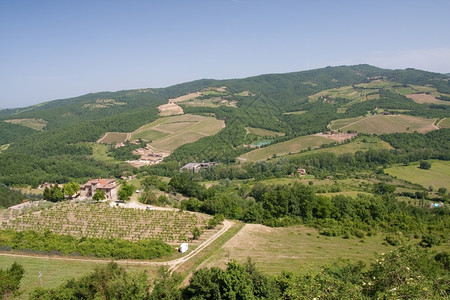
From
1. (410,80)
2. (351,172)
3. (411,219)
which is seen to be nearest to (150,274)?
(411,219)

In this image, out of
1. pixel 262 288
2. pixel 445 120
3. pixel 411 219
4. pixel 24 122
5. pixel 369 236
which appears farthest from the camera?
pixel 24 122

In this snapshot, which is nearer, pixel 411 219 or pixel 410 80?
pixel 411 219

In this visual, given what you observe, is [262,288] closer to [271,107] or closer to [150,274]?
[150,274]

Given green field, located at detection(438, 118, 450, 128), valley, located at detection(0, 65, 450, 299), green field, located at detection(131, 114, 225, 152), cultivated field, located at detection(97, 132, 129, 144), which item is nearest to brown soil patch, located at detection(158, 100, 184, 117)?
valley, located at detection(0, 65, 450, 299)

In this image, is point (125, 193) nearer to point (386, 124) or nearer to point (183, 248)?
point (183, 248)

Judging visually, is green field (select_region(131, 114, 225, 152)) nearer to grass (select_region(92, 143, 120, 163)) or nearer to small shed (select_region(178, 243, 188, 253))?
grass (select_region(92, 143, 120, 163))

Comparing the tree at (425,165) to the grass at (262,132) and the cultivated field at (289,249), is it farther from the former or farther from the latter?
the grass at (262,132)
